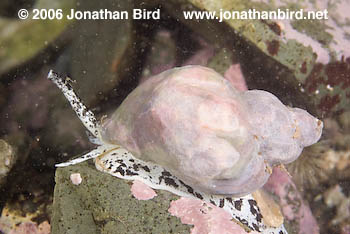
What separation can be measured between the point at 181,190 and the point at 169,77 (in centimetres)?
63

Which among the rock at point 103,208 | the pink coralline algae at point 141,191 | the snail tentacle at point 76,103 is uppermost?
the snail tentacle at point 76,103

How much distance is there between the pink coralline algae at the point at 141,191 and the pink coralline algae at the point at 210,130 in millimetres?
149

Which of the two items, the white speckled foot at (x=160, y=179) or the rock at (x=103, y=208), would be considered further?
the white speckled foot at (x=160, y=179)

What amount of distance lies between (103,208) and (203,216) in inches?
20.5

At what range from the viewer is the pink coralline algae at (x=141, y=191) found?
1747 millimetres

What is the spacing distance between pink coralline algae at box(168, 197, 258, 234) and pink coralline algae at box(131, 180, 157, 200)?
0.41 ft

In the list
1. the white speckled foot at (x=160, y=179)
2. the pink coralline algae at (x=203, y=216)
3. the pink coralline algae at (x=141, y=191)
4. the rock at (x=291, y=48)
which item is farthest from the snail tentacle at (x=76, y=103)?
the rock at (x=291, y=48)

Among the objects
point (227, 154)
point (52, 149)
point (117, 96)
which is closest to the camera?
point (227, 154)

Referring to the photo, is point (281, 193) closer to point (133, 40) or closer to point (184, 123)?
point (184, 123)

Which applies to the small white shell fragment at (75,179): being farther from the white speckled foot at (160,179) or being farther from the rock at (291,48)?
the rock at (291,48)

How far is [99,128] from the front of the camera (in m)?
2.10

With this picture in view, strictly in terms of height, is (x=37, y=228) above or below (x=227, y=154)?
below

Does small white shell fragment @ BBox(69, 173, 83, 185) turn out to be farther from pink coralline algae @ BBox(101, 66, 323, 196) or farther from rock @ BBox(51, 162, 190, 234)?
pink coralline algae @ BBox(101, 66, 323, 196)

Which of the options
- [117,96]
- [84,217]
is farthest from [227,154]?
[117,96]
